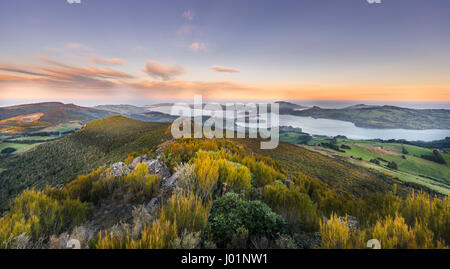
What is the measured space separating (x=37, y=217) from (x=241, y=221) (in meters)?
2.82

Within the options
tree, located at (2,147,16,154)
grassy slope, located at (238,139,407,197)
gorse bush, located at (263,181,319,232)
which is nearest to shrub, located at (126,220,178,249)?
gorse bush, located at (263,181,319,232)

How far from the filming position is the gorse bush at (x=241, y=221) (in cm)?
236

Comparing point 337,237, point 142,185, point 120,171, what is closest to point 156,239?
point 337,237

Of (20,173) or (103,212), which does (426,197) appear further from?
(20,173)

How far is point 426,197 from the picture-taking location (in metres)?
2.89

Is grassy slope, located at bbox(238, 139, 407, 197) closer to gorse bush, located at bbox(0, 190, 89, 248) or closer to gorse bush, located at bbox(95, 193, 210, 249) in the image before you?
gorse bush, located at bbox(95, 193, 210, 249)

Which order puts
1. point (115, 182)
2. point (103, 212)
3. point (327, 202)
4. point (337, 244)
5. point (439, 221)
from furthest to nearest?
point (115, 182) < point (327, 202) < point (103, 212) < point (439, 221) < point (337, 244)

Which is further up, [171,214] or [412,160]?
[171,214]

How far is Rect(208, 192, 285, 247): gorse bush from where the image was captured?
236 centimetres

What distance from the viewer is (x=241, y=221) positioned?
8.27 ft

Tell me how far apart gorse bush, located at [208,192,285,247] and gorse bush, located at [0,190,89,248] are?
2229mm
